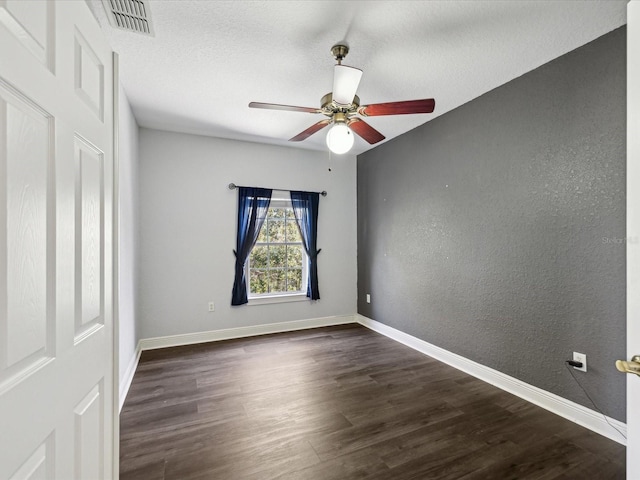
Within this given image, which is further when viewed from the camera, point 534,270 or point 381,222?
point 381,222

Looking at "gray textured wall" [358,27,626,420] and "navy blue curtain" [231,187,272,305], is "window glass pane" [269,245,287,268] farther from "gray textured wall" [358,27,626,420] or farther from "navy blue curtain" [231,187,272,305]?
"gray textured wall" [358,27,626,420]

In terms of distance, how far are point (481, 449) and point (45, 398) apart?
2.17 m

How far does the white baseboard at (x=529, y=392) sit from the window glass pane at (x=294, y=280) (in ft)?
5.27

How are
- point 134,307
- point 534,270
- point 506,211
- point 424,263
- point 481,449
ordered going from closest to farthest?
point 481,449 → point 534,270 → point 506,211 → point 134,307 → point 424,263

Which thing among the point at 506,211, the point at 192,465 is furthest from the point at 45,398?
the point at 506,211

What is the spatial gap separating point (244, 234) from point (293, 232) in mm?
756

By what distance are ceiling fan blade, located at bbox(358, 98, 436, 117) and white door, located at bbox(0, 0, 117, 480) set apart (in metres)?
1.53

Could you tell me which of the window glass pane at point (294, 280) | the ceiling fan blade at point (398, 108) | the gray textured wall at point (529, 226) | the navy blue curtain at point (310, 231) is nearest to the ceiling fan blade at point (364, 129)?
the ceiling fan blade at point (398, 108)

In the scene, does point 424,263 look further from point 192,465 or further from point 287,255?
point 192,465

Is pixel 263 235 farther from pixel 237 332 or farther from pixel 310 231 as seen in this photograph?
pixel 237 332

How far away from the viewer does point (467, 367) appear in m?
2.91

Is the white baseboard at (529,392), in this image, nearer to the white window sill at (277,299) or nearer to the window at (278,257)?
the white window sill at (277,299)

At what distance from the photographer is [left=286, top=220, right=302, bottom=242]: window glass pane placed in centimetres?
439

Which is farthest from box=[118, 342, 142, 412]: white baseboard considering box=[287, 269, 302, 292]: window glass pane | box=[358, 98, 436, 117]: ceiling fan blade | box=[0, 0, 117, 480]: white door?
box=[358, 98, 436, 117]: ceiling fan blade
